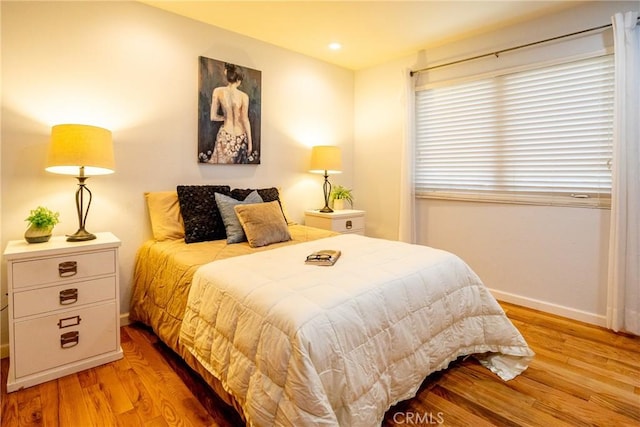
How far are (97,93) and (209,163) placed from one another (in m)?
0.93

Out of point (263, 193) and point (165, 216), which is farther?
point (263, 193)

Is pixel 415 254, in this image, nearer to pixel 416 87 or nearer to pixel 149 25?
pixel 416 87

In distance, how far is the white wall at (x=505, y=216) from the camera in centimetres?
266

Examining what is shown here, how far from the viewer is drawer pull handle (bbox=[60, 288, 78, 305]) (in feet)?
6.36

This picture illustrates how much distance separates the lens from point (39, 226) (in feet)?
6.58

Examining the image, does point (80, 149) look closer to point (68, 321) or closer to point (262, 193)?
point (68, 321)

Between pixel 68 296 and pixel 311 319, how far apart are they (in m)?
1.56

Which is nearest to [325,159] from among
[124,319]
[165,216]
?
[165,216]

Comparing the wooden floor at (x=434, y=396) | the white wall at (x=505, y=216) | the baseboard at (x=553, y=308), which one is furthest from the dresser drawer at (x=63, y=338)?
the baseboard at (x=553, y=308)

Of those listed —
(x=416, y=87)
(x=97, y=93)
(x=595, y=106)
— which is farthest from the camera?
(x=416, y=87)

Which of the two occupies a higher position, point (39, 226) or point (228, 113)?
point (228, 113)

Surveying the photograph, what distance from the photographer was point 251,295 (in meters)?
1.48

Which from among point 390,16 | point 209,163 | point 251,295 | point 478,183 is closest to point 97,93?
point 209,163

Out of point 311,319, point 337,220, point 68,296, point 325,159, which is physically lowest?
point 68,296
